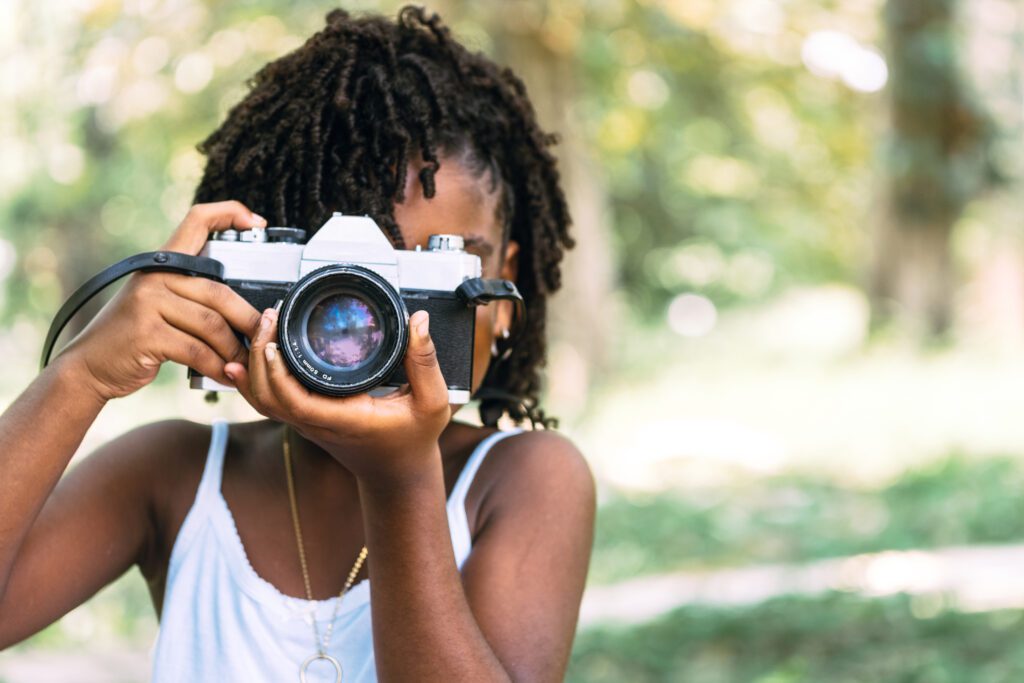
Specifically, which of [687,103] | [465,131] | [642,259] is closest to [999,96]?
[465,131]

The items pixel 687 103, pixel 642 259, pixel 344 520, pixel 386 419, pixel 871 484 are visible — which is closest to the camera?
pixel 386 419

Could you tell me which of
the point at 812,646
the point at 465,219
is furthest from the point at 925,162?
the point at 465,219

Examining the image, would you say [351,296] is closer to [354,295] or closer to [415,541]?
[354,295]

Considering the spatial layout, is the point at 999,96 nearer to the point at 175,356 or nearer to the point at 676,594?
the point at 676,594

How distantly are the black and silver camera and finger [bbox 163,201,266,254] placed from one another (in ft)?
0.04

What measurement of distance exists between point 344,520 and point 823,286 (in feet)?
53.9

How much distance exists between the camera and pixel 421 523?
1342mm

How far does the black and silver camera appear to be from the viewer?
4.28 feet

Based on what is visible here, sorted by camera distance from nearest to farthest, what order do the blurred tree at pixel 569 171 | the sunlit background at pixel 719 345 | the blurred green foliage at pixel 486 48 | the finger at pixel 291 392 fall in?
the finger at pixel 291 392, the sunlit background at pixel 719 345, the blurred green foliage at pixel 486 48, the blurred tree at pixel 569 171

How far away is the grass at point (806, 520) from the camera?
4.95 m

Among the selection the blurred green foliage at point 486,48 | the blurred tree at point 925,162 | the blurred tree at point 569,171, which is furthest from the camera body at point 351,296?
the blurred tree at point 569,171

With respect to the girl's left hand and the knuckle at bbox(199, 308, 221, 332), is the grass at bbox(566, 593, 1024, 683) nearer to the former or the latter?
the girl's left hand

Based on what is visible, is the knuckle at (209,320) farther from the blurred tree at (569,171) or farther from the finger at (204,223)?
the blurred tree at (569,171)

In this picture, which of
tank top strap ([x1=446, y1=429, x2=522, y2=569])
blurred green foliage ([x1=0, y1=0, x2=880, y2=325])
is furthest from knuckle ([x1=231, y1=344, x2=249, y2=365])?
blurred green foliage ([x1=0, y1=0, x2=880, y2=325])
